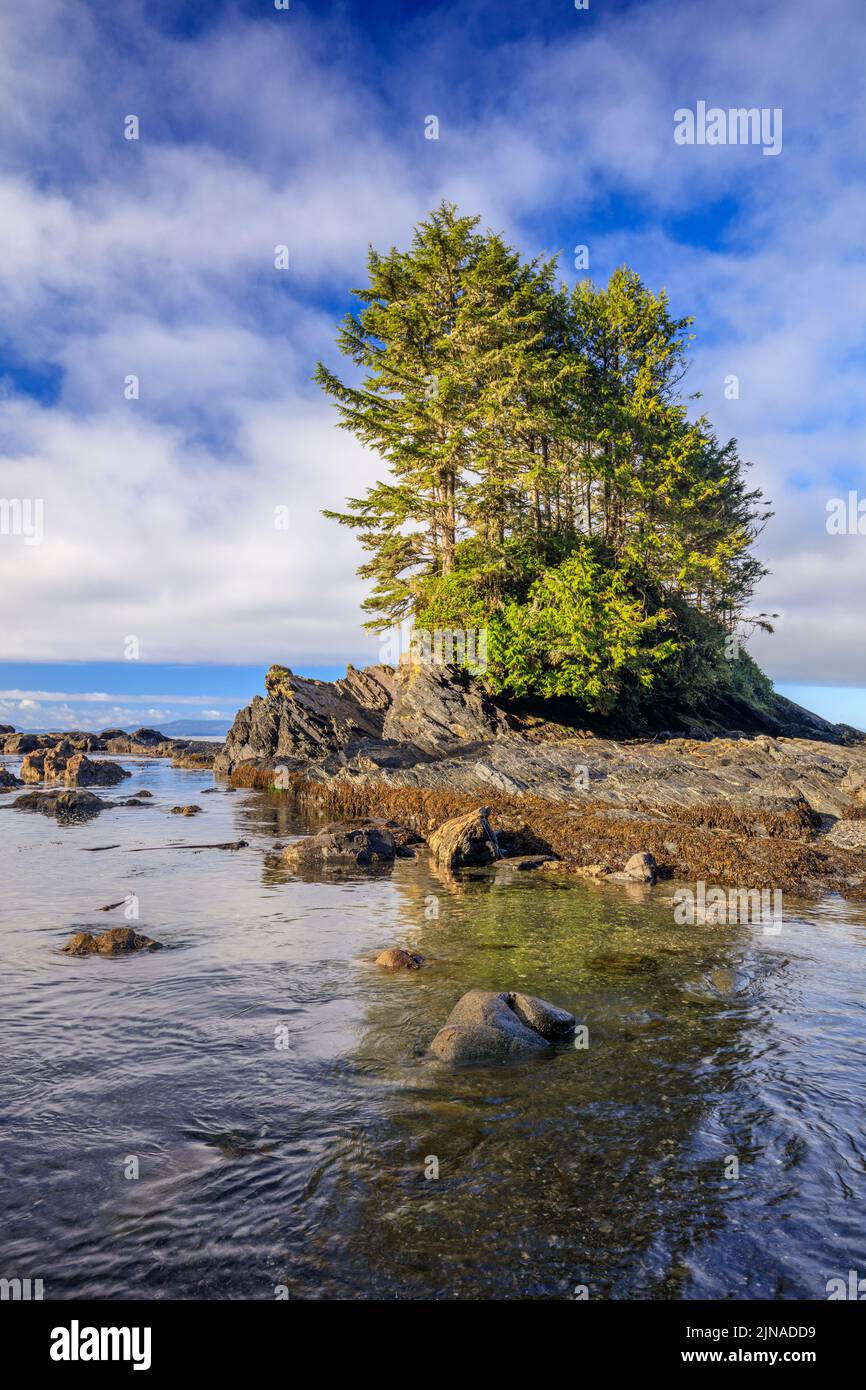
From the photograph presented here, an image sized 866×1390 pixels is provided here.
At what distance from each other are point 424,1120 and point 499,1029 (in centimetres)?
167

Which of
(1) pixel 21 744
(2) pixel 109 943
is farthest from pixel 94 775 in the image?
(2) pixel 109 943

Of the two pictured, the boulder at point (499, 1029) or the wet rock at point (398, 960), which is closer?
the boulder at point (499, 1029)

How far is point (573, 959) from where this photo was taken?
A: 1096 centimetres

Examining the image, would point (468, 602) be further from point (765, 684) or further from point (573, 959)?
point (765, 684)

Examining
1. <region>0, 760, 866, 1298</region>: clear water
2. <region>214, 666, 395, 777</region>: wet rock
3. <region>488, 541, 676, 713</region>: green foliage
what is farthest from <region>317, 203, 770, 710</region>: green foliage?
<region>0, 760, 866, 1298</region>: clear water

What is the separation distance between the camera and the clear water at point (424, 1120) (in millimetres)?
4539

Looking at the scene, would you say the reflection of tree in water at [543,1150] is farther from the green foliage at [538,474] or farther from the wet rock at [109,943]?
the green foliage at [538,474]

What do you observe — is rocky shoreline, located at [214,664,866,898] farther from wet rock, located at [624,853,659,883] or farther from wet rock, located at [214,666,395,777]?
wet rock, located at [214,666,395,777]

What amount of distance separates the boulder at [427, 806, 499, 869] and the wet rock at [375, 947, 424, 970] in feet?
24.8

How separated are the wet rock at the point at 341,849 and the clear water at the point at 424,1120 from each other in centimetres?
708

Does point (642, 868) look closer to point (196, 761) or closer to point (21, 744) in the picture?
point (196, 761)

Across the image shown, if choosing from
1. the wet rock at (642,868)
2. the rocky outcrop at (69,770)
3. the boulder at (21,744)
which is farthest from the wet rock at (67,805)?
the boulder at (21,744)

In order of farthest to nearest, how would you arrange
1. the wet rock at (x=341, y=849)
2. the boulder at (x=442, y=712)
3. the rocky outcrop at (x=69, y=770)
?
the rocky outcrop at (x=69, y=770), the boulder at (x=442, y=712), the wet rock at (x=341, y=849)
